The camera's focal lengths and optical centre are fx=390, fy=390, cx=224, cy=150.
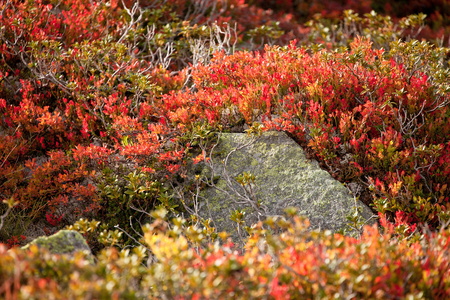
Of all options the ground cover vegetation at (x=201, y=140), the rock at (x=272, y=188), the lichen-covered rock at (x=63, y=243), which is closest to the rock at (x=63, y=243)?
the lichen-covered rock at (x=63, y=243)

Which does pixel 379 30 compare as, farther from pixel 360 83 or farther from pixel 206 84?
pixel 206 84

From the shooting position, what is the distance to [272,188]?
4023mm

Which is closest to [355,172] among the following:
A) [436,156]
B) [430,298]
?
[436,156]

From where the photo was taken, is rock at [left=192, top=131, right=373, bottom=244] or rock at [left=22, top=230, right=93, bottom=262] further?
rock at [left=192, top=131, right=373, bottom=244]

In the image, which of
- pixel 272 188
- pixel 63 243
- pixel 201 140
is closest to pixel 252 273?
pixel 63 243

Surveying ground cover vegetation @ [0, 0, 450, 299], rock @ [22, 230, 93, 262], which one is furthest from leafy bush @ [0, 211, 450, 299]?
rock @ [22, 230, 93, 262]

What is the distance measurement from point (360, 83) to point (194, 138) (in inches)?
80.2

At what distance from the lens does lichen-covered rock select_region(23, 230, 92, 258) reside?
2.55m

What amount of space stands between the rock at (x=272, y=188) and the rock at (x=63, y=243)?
132 cm

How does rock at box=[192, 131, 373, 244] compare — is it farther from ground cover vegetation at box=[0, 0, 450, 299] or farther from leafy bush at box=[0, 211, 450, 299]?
leafy bush at box=[0, 211, 450, 299]

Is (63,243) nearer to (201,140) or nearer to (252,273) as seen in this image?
(252,273)

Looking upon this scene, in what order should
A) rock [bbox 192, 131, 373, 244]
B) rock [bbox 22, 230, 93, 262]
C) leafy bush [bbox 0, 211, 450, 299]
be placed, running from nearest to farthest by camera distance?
1. leafy bush [bbox 0, 211, 450, 299]
2. rock [bbox 22, 230, 93, 262]
3. rock [bbox 192, 131, 373, 244]

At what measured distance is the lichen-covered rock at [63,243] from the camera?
2.55 metres

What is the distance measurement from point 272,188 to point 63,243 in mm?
2121
